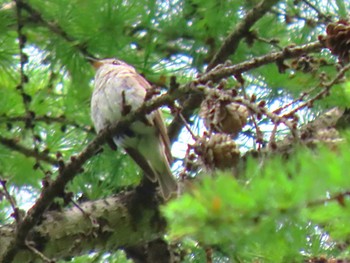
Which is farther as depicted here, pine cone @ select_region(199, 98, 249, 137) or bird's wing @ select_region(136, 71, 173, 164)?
bird's wing @ select_region(136, 71, 173, 164)

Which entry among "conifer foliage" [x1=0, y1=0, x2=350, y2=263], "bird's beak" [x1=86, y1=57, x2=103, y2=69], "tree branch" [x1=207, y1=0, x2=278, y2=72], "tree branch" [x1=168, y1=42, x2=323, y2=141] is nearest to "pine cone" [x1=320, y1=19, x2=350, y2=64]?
"tree branch" [x1=168, y1=42, x2=323, y2=141]

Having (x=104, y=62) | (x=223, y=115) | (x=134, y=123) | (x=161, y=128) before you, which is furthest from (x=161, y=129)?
(x=223, y=115)

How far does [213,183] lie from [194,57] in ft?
6.72

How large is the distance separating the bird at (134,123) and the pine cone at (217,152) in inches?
45.1

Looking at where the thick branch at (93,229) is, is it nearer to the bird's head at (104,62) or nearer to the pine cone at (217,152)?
the bird's head at (104,62)

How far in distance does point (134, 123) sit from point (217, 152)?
1.34 m

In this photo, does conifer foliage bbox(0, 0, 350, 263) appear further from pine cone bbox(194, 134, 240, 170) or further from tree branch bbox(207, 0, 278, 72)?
pine cone bbox(194, 134, 240, 170)

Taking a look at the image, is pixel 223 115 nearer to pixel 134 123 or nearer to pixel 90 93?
pixel 134 123

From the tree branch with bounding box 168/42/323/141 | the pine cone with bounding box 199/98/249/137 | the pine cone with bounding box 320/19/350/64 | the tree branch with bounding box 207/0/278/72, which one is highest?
the tree branch with bounding box 207/0/278/72

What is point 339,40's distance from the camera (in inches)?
66.3

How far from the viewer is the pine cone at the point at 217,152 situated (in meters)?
1.59

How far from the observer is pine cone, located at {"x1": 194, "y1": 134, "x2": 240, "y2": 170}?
1.59 metres

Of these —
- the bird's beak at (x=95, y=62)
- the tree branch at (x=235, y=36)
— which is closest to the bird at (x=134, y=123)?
the bird's beak at (x=95, y=62)

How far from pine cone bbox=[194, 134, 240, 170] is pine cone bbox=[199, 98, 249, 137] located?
0.18ft
